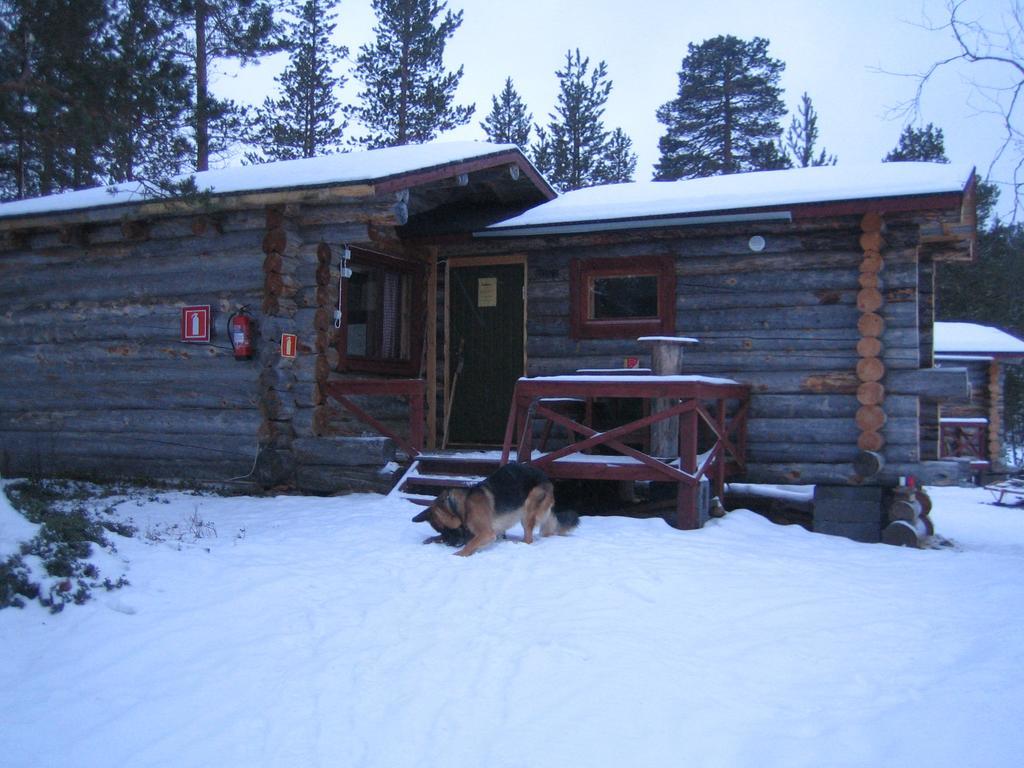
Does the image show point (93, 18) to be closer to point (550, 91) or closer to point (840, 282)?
point (840, 282)

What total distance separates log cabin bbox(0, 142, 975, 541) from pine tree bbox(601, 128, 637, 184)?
18.2m

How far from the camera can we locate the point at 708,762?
3.45 metres

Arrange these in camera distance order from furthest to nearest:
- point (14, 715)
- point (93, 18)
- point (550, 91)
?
point (550, 91) < point (93, 18) < point (14, 715)

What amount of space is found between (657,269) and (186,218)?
5.69 metres

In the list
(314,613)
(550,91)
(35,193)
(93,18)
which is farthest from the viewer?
(550,91)

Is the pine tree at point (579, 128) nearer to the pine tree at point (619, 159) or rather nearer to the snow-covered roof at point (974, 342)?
the pine tree at point (619, 159)

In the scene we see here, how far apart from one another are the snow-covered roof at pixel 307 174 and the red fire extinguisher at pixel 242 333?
4.60 ft

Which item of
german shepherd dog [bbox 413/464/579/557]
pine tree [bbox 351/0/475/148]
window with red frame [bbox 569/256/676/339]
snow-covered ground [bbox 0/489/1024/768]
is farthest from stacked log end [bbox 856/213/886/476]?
pine tree [bbox 351/0/475/148]

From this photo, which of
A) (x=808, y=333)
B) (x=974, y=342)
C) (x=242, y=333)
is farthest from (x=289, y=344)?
(x=974, y=342)

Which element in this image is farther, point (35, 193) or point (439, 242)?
point (35, 193)

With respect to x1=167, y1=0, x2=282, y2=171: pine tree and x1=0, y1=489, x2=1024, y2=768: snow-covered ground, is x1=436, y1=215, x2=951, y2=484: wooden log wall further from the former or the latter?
x1=167, y1=0, x2=282, y2=171: pine tree

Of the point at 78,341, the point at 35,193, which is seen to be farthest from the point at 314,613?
the point at 35,193

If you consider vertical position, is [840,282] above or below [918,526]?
above

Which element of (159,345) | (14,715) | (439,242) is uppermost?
(439,242)
